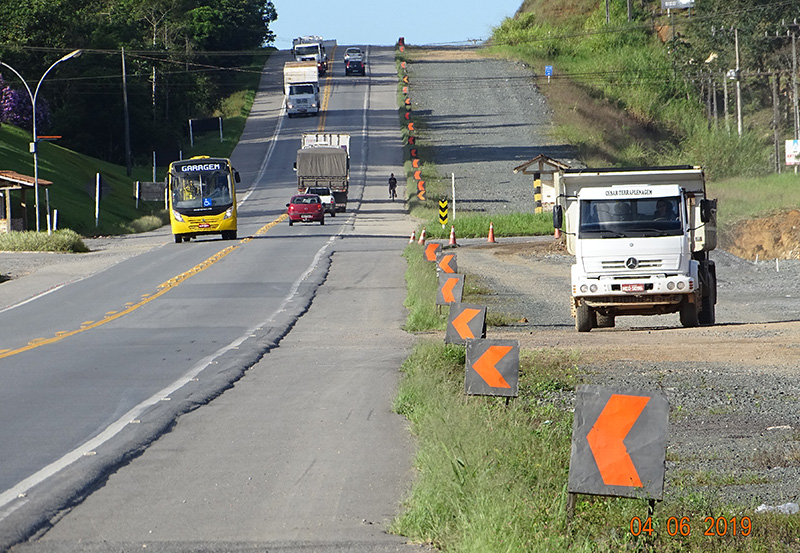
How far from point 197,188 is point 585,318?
24929 millimetres

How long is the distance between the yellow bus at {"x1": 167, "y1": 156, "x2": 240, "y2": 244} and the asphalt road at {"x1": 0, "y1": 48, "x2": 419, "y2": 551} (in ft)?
33.5

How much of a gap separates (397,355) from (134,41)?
7746 cm

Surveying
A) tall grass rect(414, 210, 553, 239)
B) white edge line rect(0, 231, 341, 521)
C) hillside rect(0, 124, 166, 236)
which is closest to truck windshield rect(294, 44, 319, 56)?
hillside rect(0, 124, 166, 236)

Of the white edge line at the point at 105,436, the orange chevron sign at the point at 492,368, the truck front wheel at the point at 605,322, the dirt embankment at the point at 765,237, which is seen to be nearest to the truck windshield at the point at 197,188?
the dirt embankment at the point at 765,237

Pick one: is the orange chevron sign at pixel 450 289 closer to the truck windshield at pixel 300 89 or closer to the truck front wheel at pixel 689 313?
the truck front wheel at pixel 689 313

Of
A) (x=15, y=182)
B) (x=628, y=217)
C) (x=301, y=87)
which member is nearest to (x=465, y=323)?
(x=628, y=217)

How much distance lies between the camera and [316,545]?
7.11m

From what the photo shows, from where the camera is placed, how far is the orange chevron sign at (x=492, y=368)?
36.6 ft

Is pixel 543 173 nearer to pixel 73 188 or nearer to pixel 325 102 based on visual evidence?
pixel 73 188

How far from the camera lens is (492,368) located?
36.8 ft

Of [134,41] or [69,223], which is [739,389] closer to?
[69,223]

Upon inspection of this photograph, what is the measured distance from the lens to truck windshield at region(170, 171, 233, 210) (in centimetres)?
4262

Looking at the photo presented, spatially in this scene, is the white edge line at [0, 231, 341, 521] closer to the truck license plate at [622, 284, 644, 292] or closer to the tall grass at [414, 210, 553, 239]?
the truck license plate at [622, 284, 644, 292]

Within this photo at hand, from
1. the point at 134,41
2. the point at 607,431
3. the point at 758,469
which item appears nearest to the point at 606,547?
the point at 607,431
